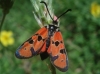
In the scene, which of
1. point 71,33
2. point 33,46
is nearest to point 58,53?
point 33,46

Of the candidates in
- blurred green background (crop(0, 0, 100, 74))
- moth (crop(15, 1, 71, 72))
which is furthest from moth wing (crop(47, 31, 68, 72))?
blurred green background (crop(0, 0, 100, 74))

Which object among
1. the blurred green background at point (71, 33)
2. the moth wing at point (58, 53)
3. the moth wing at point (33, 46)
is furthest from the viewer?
the blurred green background at point (71, 33)

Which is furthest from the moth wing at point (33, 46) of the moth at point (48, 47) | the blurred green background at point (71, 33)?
the blurred green background at point (71, 33)

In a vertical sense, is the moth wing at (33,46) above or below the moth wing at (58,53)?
above

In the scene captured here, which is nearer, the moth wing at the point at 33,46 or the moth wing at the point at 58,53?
the moth wing at the point at 58,53

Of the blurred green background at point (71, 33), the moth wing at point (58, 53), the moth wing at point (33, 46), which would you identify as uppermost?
the moth wing at point (33, 46)

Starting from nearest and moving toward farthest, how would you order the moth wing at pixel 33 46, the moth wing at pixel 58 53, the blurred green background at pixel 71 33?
the moth wing at pixel 58 53 → the moth wing at pixel 33 46 → the blurred green background at pixel 71 33

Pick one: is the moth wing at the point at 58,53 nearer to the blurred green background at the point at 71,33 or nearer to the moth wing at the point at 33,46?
the moth wing at the point at 33,46
